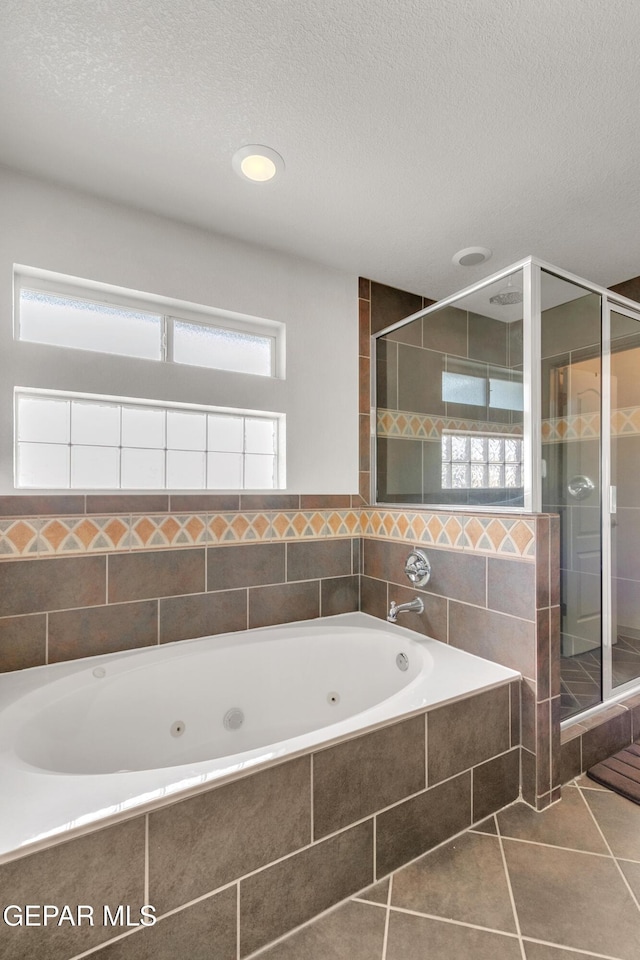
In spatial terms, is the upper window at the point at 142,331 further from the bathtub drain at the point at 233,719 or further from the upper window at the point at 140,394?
the bathtub drain at the point at 233,719

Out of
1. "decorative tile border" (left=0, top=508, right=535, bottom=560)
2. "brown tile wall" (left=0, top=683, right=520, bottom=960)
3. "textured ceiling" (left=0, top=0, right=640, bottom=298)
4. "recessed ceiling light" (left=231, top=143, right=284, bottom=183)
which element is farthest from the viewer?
"decorative tile border" (left=0, top=508, right=535, bottom=560)

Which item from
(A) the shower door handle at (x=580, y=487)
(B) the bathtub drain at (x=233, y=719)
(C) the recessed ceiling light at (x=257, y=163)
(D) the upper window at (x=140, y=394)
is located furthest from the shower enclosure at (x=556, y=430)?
(B) the bathtub drain at (x=233, y=719)

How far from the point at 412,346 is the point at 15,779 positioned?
7.91ft

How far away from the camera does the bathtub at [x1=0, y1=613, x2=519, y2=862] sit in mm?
1095

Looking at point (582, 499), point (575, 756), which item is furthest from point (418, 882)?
point (582, 499)

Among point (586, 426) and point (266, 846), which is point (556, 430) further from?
point (266, 846)

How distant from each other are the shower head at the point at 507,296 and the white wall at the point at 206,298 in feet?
3.03

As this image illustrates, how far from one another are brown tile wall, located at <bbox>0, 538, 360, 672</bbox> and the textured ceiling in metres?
1.60

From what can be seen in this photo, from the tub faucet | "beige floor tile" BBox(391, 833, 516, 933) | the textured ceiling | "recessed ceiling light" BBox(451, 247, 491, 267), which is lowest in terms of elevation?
"beige floor tile" BBox(391, 833, 516, 933)

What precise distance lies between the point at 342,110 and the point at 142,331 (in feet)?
4.17

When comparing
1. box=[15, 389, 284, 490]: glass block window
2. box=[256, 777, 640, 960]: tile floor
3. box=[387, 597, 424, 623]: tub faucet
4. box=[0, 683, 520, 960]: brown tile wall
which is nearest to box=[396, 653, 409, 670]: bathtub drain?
box=[387, 597, 424, 623]: tub faucet

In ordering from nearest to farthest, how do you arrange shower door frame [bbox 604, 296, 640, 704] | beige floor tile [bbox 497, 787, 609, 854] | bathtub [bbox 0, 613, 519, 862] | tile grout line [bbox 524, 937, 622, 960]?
bathtub [bbox 0, 613, 519, 862] < tile grout line [bbox 524, 937, 622, 960] < beige floor tile [bbox 497, 787, 609, 854] < shower door frame [bbox 604, 296, 640, 704]

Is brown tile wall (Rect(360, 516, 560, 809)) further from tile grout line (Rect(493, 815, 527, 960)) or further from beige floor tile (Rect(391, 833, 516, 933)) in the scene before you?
beige floor tile (Rect(391, 833, 516, 933))

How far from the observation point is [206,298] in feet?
7.68
